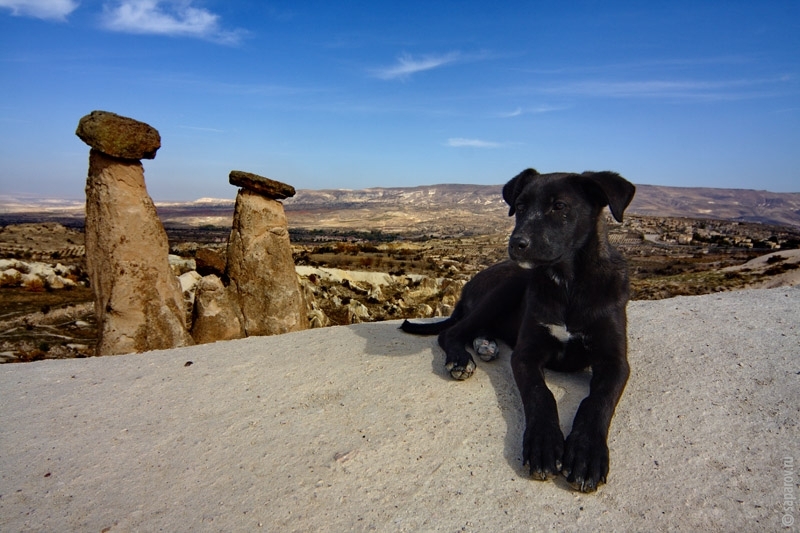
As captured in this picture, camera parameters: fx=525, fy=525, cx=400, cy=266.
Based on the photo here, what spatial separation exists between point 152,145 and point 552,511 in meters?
9.23

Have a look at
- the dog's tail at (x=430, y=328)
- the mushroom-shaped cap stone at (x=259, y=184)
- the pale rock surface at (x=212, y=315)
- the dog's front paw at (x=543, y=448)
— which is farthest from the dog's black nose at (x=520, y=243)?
the mushroom-shaped cap stone at (x=259, y=184)

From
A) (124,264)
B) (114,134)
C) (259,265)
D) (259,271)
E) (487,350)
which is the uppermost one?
(114,134)

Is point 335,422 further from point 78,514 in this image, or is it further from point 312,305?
point 312,305

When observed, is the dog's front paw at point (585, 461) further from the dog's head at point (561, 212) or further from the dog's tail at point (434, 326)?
the dog's tail at point (434, 326)

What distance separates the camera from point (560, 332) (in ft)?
15.3

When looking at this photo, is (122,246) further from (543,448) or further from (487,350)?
(543,448)

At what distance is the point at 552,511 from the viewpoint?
11.0 feet

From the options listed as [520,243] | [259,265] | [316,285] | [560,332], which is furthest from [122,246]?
[316,285]

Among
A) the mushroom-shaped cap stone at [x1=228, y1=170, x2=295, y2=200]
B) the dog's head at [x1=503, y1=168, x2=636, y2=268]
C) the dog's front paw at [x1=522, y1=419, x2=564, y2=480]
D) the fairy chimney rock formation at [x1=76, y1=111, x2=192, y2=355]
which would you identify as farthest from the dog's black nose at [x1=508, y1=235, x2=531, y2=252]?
the mushroom-shaped cap stone at [x1=228, y1=170, x2=295, y2=200]

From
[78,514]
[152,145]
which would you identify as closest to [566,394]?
[78,514]

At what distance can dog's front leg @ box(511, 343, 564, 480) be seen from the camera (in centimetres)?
361

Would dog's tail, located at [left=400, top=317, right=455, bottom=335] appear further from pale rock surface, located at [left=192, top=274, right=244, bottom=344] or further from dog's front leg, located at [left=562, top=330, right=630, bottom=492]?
pale rock surface, located at [left=192, top=274, right=244, bottom=344]

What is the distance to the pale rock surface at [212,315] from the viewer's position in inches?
422

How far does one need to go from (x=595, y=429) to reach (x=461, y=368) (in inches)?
→ 60.4
